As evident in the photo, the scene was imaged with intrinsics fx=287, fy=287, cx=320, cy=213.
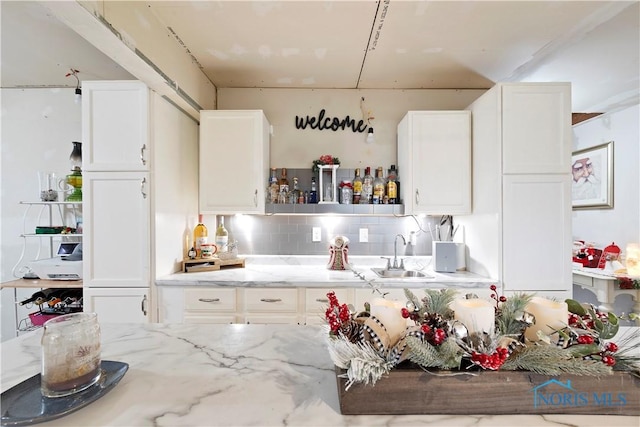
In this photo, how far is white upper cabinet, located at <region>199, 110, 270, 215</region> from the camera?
91.6 inches

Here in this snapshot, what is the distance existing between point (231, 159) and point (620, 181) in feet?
12.8

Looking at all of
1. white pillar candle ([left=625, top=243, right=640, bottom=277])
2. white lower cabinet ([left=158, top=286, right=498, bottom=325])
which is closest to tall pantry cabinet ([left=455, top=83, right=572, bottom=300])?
white lower cabinet ([left=158, top=286, right=498, bottom=325])

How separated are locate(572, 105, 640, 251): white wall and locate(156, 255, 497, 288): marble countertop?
2054 millimetres

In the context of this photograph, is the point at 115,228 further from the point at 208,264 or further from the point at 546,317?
the point at 546,317

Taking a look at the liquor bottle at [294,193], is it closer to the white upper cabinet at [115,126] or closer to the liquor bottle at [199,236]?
the liquor bottle at [199,236]

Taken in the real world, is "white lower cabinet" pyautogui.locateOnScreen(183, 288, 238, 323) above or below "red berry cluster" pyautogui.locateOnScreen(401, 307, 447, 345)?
below

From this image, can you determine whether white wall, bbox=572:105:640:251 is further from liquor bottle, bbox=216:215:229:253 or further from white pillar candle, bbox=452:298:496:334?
liquor bottle, bbox=216:215:229:253

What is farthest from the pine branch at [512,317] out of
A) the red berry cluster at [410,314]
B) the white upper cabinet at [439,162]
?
the white upper cabinet at [439,162]

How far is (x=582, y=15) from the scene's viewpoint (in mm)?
1750

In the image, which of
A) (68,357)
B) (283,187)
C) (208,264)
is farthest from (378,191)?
(68,357)

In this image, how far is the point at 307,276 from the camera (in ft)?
7.11

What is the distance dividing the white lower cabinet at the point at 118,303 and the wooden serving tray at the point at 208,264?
36cm

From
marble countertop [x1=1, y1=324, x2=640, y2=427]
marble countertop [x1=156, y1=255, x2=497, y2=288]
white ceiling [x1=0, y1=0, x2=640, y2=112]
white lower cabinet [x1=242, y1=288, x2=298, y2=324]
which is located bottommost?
white lower cabinet [x1=242, y1=288, x2=298, y2=324]

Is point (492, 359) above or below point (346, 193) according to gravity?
below
